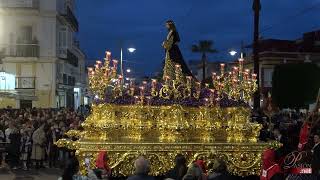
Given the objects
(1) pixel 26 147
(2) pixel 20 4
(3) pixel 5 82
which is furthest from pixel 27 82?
(1) pixel 26 147

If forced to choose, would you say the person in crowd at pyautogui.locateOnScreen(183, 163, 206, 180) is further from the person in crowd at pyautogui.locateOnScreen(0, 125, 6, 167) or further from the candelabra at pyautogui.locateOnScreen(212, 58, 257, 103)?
the person in crowd at pyautogui.locateOnScreen(0, 125, 6, 167)

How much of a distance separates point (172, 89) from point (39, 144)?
571cm

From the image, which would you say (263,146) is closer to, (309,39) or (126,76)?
(126,76)

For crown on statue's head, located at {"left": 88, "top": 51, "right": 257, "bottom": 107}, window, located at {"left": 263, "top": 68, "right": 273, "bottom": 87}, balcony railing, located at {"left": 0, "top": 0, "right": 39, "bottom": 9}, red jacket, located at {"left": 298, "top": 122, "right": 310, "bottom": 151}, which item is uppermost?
balcony railing, located at {"left": 0, "top": 0, "right": 39, "bottom": 9}

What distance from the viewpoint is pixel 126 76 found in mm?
17562

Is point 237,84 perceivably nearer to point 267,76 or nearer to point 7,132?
point 7,132

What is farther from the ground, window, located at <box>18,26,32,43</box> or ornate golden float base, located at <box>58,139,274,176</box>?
window, located at <box>18,26,32,43</box>

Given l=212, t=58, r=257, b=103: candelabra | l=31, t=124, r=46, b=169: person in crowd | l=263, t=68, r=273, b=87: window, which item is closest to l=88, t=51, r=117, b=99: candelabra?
l=212, t=58, r=257, b=103: candelabra

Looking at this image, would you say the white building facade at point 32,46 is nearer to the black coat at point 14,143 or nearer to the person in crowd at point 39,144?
the person in crowd at point 39,144

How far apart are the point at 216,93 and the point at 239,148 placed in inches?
70.3

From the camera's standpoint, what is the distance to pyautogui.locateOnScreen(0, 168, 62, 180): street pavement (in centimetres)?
1772

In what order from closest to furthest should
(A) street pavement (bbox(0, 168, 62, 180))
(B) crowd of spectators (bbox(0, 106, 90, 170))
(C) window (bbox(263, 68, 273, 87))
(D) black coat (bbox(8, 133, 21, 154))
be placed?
1. (A) street pavement (bbox(0, 168, 62, 180))
2. (D) black coat (bbox(8, 133, 21, 154))
3. (B) crowd of spectators (bbox(0, 106, 90, 170))
4. (C) window (bbox(263, 68, 273, 87))

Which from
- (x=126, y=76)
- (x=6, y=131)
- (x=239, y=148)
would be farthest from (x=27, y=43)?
(x=239, y=148)

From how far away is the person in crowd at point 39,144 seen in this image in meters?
19.5
